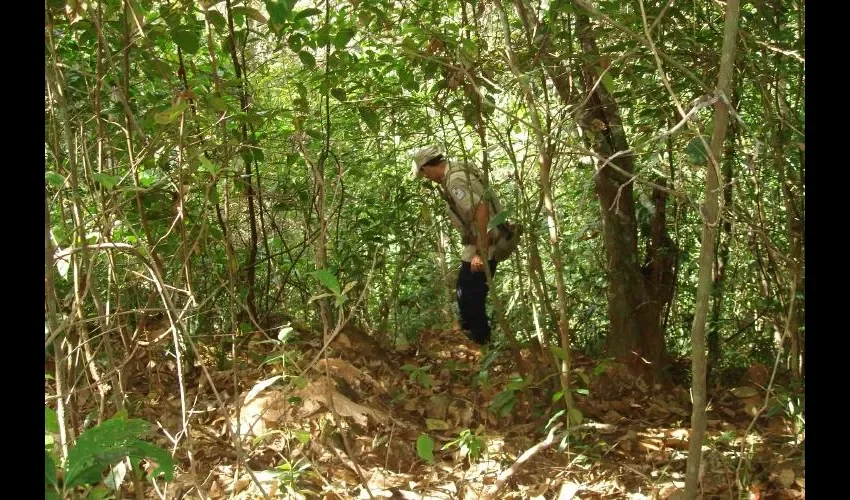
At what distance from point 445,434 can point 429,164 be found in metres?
1.87

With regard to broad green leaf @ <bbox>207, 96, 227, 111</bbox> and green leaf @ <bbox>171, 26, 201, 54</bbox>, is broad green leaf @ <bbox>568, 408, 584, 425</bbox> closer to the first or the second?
broad green leaf @ <bbox>207, 96, 227, 111</bbox>

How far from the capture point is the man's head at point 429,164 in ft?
17.0

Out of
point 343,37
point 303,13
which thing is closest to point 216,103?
point 303,13

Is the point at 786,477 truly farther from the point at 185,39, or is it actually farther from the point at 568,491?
the point at 185,39

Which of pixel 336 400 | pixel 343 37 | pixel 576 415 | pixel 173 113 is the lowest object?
pixel 576 415

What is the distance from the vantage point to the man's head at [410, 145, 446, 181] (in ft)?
17.0

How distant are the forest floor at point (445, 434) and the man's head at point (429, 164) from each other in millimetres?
1300

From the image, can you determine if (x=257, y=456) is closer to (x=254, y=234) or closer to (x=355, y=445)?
(x=355, y=445)

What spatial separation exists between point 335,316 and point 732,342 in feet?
10.2

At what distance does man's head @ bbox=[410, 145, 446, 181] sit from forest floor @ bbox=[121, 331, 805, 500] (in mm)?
1300

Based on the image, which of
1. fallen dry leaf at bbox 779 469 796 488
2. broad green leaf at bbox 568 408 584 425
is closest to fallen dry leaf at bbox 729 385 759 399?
fallen dry leaf at bbox 779 469 796 488

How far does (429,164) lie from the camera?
5.27 metres

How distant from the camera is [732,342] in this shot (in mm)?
5855
